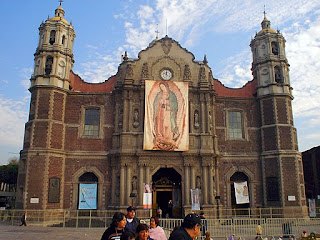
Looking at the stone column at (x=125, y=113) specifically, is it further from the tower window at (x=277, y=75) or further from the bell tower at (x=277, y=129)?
the tower window at (x=277, y=75)

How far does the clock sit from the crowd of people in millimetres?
20616

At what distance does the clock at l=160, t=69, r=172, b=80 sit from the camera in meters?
27.5

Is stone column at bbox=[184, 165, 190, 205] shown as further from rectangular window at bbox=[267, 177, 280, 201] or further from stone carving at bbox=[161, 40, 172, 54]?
stone carving at bbox=[161, 40, 172, 54]

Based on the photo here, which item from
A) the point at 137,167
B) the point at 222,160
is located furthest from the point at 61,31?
the point at 222,160

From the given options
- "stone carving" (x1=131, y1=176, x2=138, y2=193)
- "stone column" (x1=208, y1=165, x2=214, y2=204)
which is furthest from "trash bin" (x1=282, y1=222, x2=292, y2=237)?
"stone carving" (x1=131, y1=176, x2=138, y2=193)

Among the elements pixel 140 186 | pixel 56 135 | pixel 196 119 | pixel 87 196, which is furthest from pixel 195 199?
pixel 56 135

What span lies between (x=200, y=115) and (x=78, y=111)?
10604 mm

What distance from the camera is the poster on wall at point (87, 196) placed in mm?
25000

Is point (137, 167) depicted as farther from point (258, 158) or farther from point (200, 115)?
point (258, 158)

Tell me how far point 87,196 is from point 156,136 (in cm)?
744

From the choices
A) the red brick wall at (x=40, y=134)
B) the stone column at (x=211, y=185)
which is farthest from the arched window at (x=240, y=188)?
the red brick wall at (x=40, y=134)

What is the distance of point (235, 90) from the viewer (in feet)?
97.4

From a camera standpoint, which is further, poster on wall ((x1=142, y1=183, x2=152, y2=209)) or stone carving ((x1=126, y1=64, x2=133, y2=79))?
stone carving ((x1=126, y1=64, x2=133, y2=79))

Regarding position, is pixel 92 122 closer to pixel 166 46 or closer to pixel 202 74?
pixel 166 46
